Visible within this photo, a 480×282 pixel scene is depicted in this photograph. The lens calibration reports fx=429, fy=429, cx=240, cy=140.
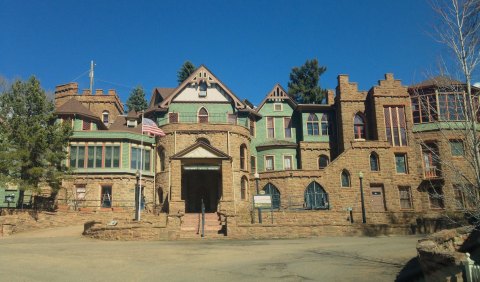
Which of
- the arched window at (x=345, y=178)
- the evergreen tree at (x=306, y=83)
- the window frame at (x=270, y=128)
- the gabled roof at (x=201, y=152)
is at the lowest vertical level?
the arched window at (x=345, y=178)

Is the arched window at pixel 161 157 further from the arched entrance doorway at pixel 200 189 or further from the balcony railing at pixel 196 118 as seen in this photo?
the balcony railing at pixel 196 118

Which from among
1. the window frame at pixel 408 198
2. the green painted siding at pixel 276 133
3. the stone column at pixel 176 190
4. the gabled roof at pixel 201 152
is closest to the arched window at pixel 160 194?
the stone column at pixel 176 190

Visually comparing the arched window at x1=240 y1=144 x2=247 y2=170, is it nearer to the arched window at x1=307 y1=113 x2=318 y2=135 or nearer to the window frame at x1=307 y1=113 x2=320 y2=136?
the window frame at x1=307 y1=113 x2=320 y2=136

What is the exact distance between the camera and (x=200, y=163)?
3269cm

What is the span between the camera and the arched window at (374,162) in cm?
3428

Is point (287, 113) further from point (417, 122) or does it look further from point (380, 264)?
point (380, 264)

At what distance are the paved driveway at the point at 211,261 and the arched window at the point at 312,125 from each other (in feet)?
65.3

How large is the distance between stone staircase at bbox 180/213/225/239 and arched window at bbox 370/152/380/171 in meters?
13.5

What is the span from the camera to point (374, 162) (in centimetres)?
3450

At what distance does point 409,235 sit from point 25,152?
2373 cm

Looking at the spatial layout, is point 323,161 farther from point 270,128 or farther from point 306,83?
point 306,83

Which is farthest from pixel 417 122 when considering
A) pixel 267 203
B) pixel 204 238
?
pixel 204 238

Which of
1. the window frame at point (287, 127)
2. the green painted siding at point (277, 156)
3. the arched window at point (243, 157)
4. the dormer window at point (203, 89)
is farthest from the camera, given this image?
the window frame at point (287, 127)

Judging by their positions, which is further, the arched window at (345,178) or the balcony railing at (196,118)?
the balcony railing at (196,118)
